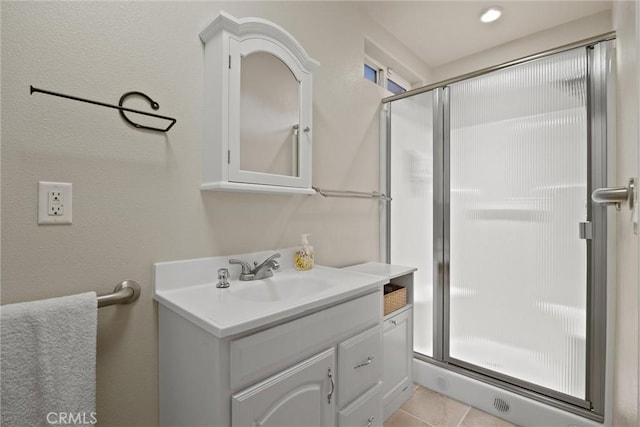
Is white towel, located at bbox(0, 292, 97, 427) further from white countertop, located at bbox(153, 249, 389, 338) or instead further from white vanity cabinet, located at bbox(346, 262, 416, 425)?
white vanity cabinet, located at bbox(346, 262, 416, 425)

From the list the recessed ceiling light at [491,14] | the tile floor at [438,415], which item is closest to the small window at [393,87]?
the recessed ceiling light at [491,14]

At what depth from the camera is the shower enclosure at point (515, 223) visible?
140 centimetres

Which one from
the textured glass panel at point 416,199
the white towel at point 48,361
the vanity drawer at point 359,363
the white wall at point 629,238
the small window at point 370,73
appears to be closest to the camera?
the white wall at point 629,238

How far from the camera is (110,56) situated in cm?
96

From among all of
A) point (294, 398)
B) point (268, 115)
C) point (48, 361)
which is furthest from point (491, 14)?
point (48, 361)

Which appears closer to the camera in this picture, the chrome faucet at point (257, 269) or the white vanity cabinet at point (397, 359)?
the chrome faucet at point (257, 269)

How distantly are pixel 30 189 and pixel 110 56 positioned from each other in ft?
1.67

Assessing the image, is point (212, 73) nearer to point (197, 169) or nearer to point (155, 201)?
point (197, 169)

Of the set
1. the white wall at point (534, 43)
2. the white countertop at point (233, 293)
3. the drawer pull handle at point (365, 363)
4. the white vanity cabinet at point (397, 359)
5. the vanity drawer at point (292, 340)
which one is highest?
the white wall at point (534, 43)

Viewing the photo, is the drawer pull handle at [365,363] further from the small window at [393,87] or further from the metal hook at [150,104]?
the small window at [393,87]

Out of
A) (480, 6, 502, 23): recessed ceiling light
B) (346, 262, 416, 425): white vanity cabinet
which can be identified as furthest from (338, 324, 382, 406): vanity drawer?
(480, 6, 502, 23): recessed ceiling light

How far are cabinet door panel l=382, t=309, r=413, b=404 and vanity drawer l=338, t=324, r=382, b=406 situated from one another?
0.33 m

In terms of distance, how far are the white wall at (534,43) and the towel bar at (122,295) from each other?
3.03m
